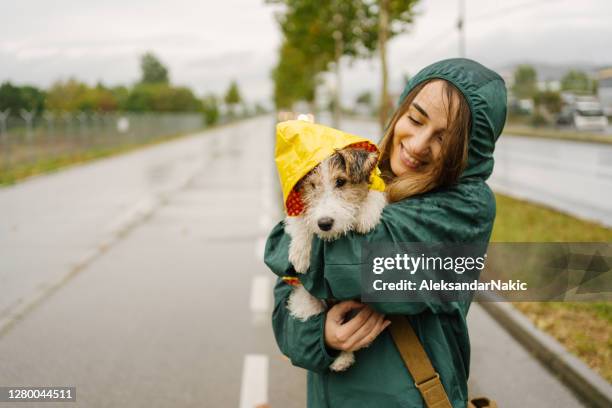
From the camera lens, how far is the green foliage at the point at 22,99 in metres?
18.0

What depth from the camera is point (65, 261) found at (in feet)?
26.6

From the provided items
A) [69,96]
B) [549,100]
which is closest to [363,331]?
[549,100]

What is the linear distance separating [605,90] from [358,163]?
943cm

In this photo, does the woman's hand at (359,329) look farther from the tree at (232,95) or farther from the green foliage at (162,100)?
the tree at (232,95)

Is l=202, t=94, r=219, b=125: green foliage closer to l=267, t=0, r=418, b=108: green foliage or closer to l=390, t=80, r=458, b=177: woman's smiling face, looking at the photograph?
l=267, t=0, r=418, b=108: green foliage

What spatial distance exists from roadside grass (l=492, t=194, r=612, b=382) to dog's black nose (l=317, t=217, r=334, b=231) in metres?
3.44

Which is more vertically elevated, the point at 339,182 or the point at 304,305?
the point at 339,182

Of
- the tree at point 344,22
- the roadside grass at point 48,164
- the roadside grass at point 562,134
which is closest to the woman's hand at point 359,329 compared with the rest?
the roadside grass at point 562,134

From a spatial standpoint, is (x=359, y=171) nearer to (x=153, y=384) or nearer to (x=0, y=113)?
(x=153, y=384)

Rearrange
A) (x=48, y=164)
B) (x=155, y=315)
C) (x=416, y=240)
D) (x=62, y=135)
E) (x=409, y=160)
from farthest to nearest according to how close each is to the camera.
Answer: (x=62, y=135)
(x=48, y=164)
(x=155, y=315)
(x=409, y=160)
(x=416, y=240)

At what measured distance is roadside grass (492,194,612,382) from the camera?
4.66 metres

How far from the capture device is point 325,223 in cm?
170

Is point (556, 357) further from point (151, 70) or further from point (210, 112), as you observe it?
point (151, 70)

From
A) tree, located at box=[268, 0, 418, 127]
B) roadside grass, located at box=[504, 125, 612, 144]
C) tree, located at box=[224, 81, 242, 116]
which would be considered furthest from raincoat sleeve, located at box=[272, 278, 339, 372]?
tree, located at box=[224, 81, 242, 116]
